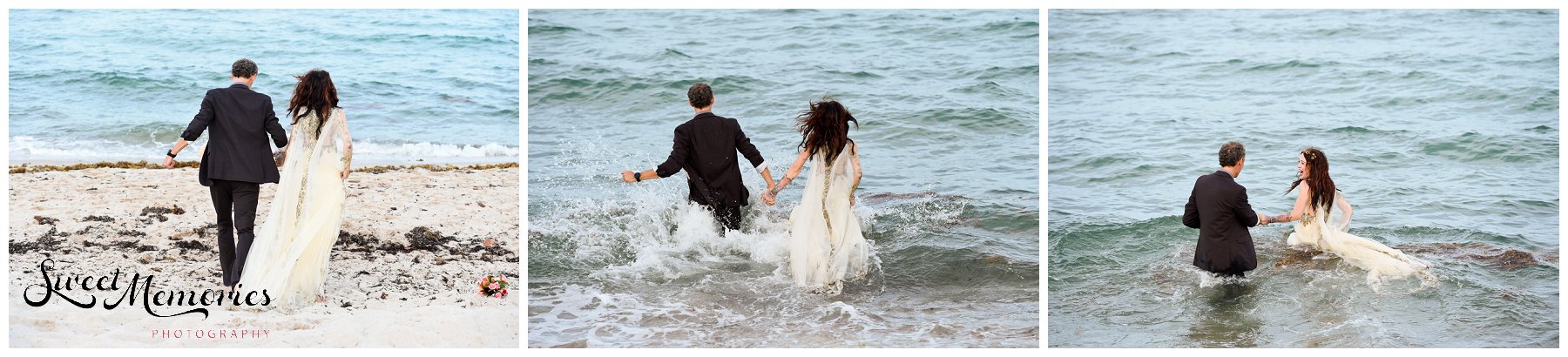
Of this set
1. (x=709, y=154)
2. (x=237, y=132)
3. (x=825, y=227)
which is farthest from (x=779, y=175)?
(x=237, y=132)

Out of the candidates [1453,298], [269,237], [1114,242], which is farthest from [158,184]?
[1453,298]

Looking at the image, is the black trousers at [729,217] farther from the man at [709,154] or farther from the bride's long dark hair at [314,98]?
the bride's long dark hair at [314,98]

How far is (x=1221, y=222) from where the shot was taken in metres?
5.54

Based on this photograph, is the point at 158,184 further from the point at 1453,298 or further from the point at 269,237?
the point at 1453,298

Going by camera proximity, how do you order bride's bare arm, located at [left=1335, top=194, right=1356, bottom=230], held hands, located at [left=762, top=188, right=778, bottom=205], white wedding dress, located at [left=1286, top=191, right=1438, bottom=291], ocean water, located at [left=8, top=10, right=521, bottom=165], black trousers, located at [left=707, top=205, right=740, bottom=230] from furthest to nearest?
ocean water, located at [left=8, top=10, right=521, bottom=165], black trousers, located at [left=707, top=205, right=740, bottom=230], bride's bare arm, located at [left=1335, top=194, right=1356, bottom=230], white wedding dress, located at [left=1286, top=191, right=1438, bottom=291], held hands, located at [left=762, top=188, right=778, bottom=205]

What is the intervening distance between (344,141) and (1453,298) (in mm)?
5573

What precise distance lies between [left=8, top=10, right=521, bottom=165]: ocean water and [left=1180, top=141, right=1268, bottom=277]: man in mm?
5239

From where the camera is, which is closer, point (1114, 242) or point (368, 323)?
point (368, 323)

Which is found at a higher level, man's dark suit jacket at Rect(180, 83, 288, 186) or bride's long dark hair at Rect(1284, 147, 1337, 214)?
man's dark suit jacket at Rect(180, 83, 288, 186)

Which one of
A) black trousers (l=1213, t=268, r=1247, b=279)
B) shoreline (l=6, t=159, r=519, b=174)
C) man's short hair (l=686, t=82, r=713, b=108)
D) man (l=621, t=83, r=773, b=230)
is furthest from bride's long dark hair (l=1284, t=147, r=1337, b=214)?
shoreline (l=6, t=159, r=519, b=174)

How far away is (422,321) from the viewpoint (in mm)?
5309

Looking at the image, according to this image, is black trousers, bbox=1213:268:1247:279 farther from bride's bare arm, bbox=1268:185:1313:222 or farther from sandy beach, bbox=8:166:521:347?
sandy beach, bbox=8:166:521:347

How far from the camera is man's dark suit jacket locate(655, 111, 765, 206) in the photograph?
19.2 ft

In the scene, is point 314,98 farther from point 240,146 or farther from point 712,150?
point 712,150
